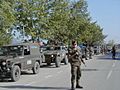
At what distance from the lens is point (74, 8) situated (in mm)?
59031

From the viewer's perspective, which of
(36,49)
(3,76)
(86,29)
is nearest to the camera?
(3,76)

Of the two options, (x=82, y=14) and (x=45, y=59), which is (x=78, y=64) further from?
(x=82, y=14)

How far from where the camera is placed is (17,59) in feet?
66.5

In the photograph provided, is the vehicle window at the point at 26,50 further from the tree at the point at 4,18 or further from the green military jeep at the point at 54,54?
the green military jeep at the point at 54,54

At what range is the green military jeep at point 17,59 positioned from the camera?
63.8ft

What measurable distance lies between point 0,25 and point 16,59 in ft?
18.4

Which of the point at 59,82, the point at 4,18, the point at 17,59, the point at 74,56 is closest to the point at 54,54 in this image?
the point at 4,18

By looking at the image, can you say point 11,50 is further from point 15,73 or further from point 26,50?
point 15,73

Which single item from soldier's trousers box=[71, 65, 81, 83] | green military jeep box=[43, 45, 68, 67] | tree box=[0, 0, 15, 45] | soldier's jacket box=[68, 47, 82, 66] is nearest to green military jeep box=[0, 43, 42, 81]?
tree box=[0, 0, 15, 45]

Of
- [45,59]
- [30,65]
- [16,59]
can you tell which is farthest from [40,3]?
[16,59]

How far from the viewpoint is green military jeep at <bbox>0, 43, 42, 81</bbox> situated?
63.8ft

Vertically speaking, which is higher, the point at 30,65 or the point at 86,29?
the point at 86,29

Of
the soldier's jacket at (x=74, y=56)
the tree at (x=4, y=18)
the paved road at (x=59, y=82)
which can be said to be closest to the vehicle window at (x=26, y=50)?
the paved road at (x=59, y=82)

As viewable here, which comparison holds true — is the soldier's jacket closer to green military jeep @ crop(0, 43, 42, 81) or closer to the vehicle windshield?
green military jeep @ crop(0, 43, 42, 81)
